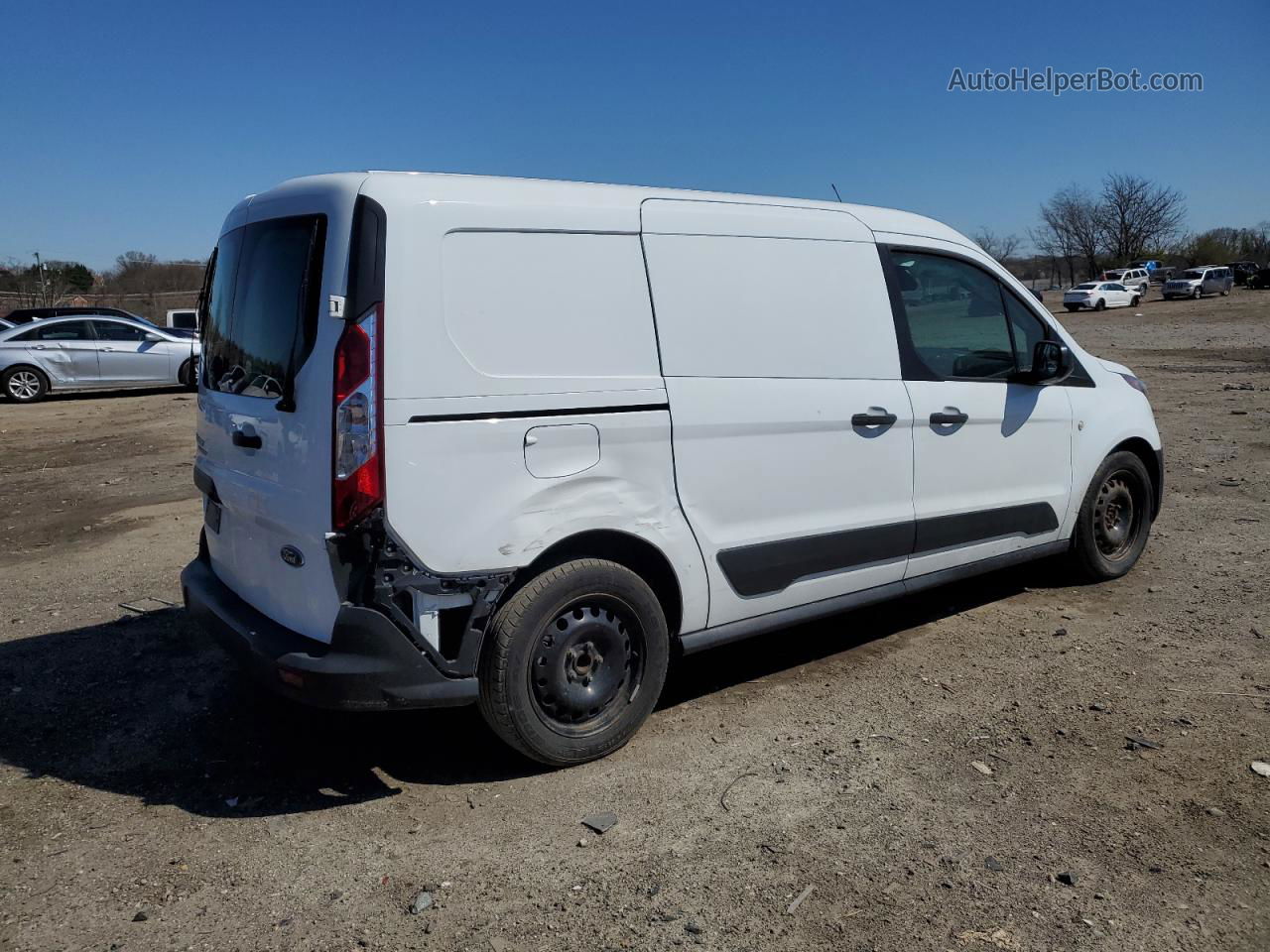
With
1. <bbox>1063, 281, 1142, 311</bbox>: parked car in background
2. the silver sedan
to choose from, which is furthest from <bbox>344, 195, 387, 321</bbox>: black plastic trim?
<bbox>1063, 281, 1142, 311</bbox>: parked car in background

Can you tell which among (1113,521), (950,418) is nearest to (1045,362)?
(950,418)

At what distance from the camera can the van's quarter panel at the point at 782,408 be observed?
3.96m

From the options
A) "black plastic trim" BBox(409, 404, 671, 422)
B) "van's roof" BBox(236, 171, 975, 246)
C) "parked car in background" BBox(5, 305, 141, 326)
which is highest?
"parked car in background" BBox(5, 305, 141, 326)

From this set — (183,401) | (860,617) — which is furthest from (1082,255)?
(860,617)

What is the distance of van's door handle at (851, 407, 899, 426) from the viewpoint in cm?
446

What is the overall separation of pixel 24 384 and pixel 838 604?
19.3 m

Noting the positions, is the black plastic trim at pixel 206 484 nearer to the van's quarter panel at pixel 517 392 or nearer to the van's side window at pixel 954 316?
the van's quarter panel at pixel 517 392

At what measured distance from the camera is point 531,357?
3.52 metres

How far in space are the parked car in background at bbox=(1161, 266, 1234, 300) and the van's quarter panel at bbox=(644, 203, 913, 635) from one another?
5726 cm

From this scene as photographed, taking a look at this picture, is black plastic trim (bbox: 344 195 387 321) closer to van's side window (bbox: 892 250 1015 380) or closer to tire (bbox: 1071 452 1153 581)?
van's side window (bbox: 892 250 1015 380)

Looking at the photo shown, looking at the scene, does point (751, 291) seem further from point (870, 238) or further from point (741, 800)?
point (741, 800)

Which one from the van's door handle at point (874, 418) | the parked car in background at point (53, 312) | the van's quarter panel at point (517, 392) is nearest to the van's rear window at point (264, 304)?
the van's quarter panel at point (517, 392)

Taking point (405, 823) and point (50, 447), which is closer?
point (405, 823)

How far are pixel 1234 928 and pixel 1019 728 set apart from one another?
4.34ft
